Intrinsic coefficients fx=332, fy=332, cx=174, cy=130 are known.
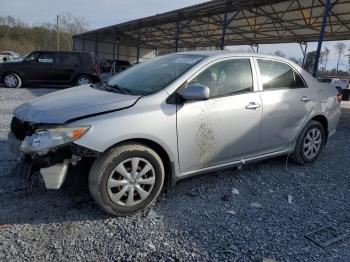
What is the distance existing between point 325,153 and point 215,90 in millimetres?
3216

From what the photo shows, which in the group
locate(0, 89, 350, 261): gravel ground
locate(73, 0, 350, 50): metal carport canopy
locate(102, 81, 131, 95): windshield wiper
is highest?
locate(73, 0, 350, 50): metal carport canopy

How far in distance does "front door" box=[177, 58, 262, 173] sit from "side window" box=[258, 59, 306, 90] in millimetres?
243

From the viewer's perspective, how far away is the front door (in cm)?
356

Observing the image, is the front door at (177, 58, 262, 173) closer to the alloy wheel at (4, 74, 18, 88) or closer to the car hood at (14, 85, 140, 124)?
the car hood at (14, 85, 140, 124)

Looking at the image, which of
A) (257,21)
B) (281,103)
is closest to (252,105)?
(281,103)

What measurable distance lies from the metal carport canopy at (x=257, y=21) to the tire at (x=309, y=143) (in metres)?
8.56

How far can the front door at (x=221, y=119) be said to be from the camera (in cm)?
356

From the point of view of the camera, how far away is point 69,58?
14117 mm

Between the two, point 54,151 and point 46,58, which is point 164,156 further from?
point 46,58

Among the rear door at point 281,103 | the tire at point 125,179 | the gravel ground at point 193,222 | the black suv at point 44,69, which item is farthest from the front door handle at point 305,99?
the black suv at point 44,69

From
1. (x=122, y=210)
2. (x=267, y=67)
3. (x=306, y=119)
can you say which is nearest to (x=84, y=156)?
(x=122, y=210)

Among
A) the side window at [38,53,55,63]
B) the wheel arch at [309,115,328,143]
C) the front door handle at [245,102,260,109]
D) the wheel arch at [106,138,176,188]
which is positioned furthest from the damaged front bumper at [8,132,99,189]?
→ the side window at [38,53,55,63]

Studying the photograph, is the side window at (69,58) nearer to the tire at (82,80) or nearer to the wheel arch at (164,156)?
the tire at (82,80)

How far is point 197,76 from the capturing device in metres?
3.72
